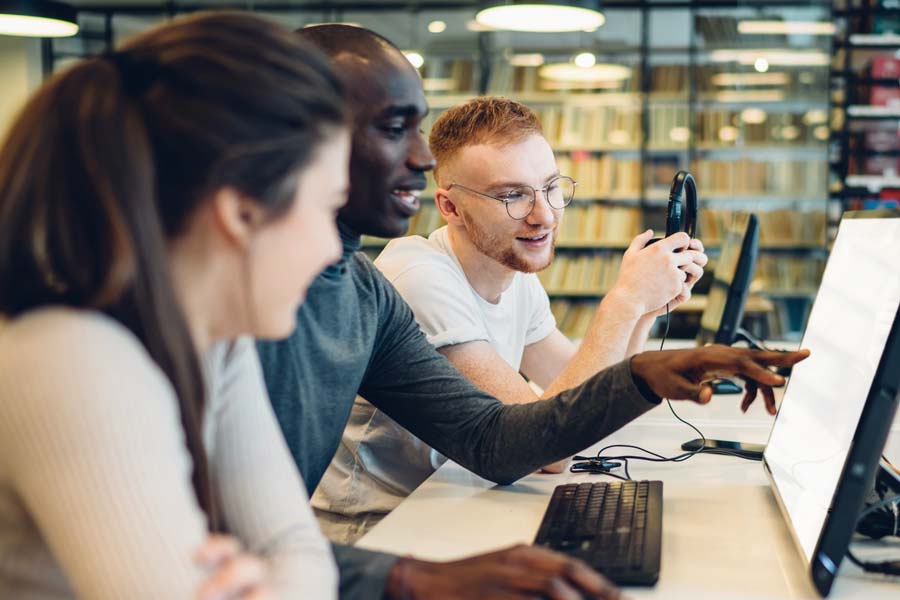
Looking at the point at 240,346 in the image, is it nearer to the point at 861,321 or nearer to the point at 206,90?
the point at 206,90

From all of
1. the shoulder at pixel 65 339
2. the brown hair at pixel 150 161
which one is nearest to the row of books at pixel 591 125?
the brown hair at pixel 150 161

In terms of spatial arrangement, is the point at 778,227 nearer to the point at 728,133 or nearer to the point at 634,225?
the point at 728,133

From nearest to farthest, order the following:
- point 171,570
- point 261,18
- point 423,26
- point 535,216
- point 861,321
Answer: point 171,570
point 261,18
point 861,321
point 535,216
point 423,26

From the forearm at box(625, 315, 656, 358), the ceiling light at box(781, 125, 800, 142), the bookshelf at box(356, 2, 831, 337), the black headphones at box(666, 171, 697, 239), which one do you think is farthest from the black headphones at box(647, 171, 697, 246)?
the ceiling light at box(781, 125, 800, 142)

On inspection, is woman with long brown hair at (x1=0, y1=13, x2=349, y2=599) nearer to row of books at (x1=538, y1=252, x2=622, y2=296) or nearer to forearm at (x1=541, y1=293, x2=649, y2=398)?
forearm at (x1=541, y1=293, x2=649, y2=398)

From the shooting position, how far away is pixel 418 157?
4.66ft

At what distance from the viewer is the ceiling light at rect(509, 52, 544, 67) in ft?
20.6

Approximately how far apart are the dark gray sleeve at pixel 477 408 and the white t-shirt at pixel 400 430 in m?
0.17

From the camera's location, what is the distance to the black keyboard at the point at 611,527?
1039mm

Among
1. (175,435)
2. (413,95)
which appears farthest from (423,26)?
(175,435)

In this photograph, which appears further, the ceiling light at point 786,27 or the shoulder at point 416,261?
the ceiling light at point 786,27

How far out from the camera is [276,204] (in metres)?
0.73

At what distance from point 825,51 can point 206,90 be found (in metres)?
5.89

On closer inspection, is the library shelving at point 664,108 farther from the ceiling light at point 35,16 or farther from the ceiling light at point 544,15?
the ceiling light at point 544,15
